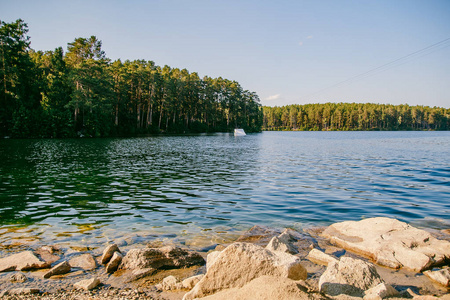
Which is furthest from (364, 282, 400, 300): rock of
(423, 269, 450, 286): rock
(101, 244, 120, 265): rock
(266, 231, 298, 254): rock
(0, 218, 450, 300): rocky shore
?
(101, 244, 120, 265): rock

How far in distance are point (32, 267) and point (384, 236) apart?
28.2 feet

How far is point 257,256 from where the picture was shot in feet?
16.5

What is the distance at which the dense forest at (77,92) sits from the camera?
59406 mm

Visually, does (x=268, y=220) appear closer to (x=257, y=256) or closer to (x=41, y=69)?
(x=257, y=256)

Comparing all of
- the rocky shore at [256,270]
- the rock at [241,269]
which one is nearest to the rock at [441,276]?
the rocky shore at [256,270]

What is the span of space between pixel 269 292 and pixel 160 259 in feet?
11.1

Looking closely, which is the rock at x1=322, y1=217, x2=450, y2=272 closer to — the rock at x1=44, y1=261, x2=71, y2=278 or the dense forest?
the rock at x1=44, y1=261, x2=71, y2=278

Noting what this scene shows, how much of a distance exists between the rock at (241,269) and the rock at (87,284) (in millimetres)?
1985

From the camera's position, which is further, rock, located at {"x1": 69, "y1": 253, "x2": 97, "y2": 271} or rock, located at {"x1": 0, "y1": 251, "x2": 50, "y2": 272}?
rock, located at {"x1": 69, "y1": 253, "x2": 97, "y2": 271}

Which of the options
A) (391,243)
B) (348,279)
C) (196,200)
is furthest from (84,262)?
(391,243)

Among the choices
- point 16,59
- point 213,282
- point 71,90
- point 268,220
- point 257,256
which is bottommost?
point 268,220

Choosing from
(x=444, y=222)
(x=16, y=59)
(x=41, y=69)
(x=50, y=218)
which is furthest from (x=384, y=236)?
(x=41, y=69)

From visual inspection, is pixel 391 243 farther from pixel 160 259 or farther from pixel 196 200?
pixel 196 200

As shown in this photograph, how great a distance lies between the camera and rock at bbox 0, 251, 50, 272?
6398 millimetres
